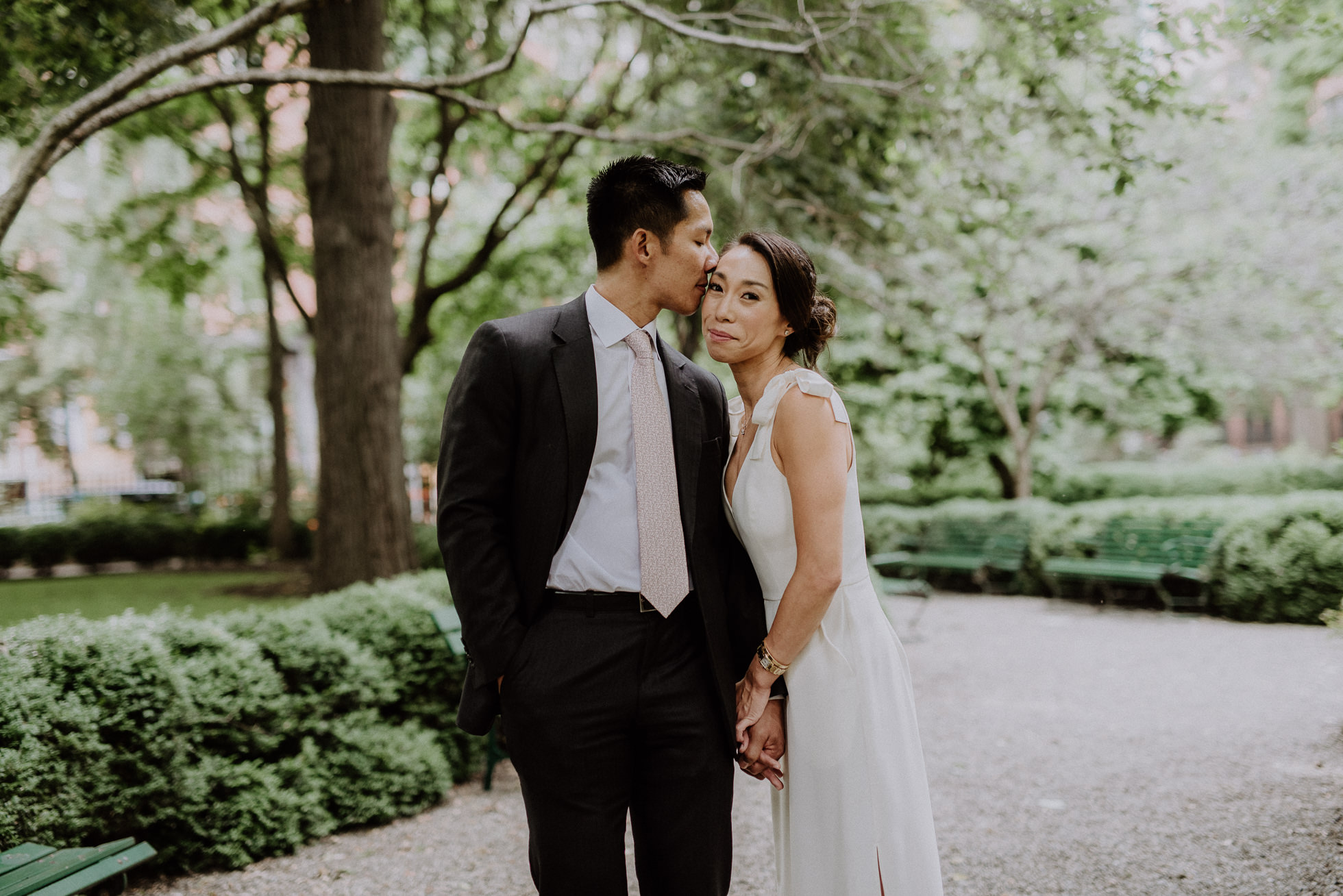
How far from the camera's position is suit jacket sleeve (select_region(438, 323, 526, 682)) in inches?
79.0

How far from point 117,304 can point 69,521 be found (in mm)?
10579

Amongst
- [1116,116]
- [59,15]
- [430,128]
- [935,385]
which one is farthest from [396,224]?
[1116,116]

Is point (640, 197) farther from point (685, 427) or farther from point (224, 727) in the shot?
point (224, 727)

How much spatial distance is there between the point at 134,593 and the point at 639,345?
552 inches

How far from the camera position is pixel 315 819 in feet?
14.9

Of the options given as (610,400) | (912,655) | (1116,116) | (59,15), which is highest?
(59,15)

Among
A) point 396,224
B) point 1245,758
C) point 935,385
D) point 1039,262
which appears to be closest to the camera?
point 1245,758

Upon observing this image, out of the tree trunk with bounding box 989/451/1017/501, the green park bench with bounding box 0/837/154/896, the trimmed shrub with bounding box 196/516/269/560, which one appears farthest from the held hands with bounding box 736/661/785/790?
the trimmed shrub with bounding box 196/516/269/560

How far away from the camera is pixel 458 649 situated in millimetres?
5176

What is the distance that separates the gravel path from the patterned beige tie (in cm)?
256

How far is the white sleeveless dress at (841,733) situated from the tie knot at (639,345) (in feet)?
1.08

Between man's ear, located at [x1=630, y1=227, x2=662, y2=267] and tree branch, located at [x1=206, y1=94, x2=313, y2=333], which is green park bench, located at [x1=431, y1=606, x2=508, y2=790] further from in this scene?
tree branch, located at [x1=206, y1=94, x2=313, y2=333]

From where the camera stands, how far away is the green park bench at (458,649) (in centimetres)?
525

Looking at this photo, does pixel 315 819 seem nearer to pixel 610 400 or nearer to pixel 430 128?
pixel 610 400
